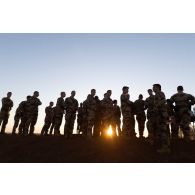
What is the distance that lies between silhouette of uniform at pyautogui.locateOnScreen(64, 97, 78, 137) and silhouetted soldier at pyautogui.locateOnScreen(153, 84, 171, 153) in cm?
447

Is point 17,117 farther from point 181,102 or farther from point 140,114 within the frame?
point 181,102

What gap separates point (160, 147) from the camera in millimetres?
10477

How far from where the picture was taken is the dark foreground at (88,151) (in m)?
9.70

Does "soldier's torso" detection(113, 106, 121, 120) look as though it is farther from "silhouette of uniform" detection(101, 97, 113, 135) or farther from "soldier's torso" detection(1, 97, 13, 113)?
"soldier's torso" detection(1, 97, 13, 113)

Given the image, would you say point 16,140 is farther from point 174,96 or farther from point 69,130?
point 174,96

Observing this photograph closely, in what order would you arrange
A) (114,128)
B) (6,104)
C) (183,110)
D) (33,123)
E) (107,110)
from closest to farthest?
(183,110), (107,110), (114,128), (33,123), (6,104)

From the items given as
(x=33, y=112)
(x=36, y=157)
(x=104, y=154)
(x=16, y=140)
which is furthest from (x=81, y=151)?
(x=33, y=112)

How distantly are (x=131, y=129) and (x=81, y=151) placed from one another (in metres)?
3.43

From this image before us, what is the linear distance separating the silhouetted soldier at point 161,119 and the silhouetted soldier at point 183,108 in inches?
58.7

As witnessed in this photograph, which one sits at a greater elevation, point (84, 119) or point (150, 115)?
point (84, 119)

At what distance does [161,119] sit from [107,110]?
3.49 m

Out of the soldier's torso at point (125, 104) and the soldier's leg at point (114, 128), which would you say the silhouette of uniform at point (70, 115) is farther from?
the soldier's torso at point (125, 104)

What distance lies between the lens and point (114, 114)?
13.2 metres

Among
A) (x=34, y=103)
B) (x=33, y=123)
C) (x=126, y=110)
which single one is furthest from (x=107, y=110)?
(x=33, y=123)
